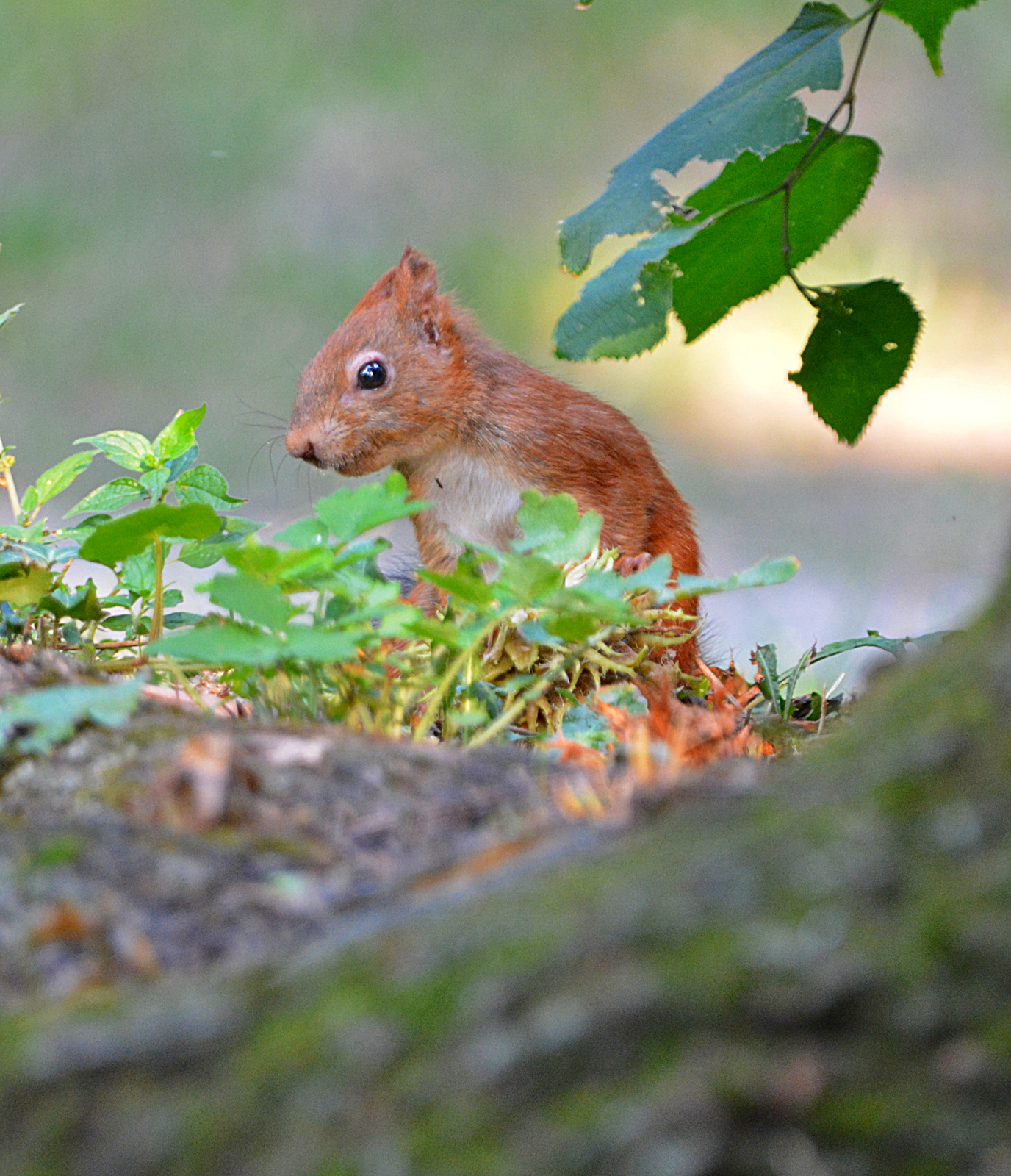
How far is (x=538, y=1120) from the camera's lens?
0.35 meters

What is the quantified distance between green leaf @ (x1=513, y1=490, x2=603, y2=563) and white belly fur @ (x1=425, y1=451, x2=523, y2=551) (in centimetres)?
87

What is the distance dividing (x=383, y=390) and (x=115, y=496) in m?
0.70

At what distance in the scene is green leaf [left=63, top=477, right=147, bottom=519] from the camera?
116cm

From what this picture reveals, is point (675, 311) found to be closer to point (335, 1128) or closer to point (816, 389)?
point (816, 389)

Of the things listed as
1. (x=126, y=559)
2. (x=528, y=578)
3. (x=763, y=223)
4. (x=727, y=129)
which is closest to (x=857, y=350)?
(x=763, y=223)

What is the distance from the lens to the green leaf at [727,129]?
3.49 ft

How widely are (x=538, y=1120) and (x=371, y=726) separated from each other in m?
0.46

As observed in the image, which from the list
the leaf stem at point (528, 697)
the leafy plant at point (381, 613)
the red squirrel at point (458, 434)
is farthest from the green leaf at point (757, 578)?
the red squirrel at point (458, 434)

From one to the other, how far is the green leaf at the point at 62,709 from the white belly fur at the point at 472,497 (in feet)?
3.74

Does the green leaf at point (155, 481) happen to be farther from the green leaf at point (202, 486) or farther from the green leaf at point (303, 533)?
the green leaf at point (303, 533)

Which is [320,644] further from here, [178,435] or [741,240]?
[741,240]

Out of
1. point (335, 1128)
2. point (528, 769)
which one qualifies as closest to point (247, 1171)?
point (335, 1128)

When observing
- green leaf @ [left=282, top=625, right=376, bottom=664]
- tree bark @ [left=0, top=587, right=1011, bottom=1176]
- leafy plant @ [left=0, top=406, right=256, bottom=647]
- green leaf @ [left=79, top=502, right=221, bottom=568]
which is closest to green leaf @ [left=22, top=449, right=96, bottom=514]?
leafy plant @ [left=0, top=406, right=256, bottom=647]

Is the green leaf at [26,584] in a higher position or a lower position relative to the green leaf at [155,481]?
lower
